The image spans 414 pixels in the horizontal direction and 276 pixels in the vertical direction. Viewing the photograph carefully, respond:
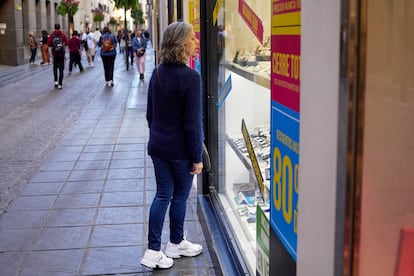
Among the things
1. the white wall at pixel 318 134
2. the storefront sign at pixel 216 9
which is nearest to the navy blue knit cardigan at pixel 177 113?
the storefront sign at pixel 216 9

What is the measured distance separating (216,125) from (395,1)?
365 centimetres

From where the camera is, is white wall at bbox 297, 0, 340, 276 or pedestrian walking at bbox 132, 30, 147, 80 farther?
pedestrian walking at bbox 132, 30, 147, 80

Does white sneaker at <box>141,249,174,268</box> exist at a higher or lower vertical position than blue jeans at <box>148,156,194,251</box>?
lower

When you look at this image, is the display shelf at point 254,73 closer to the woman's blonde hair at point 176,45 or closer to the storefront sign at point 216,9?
the woman's blonde hair at point 176,45

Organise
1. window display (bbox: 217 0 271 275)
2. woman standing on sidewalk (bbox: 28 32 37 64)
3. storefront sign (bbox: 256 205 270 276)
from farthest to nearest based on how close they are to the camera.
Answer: woman standing on sidewalk (bbox: 28 32 37 64) < window display (bbox: 217 0 271 275) < storefront sign (bbox: 256 205 270 276)

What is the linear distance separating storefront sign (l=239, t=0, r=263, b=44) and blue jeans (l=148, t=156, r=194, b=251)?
0.97 meters

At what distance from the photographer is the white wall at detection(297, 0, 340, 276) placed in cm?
157

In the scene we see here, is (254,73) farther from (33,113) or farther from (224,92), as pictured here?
(33,113)

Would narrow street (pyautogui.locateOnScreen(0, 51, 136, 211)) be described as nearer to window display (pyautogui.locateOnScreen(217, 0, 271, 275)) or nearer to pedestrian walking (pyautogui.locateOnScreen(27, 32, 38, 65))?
window display (pyautogui.locateOnScreen(217, 0, 271, 275))

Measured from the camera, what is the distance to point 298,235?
6.41 ft

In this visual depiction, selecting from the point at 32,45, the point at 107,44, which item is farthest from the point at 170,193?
the point at 32,45

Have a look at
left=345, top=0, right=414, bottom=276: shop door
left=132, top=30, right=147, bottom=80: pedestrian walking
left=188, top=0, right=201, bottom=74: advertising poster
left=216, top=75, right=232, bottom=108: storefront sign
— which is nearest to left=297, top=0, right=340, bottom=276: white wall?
left=345, top=0, right=414, bottom=276: shop door

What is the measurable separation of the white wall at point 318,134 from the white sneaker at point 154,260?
2.18 metres

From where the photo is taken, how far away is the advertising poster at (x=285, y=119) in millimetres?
2037
